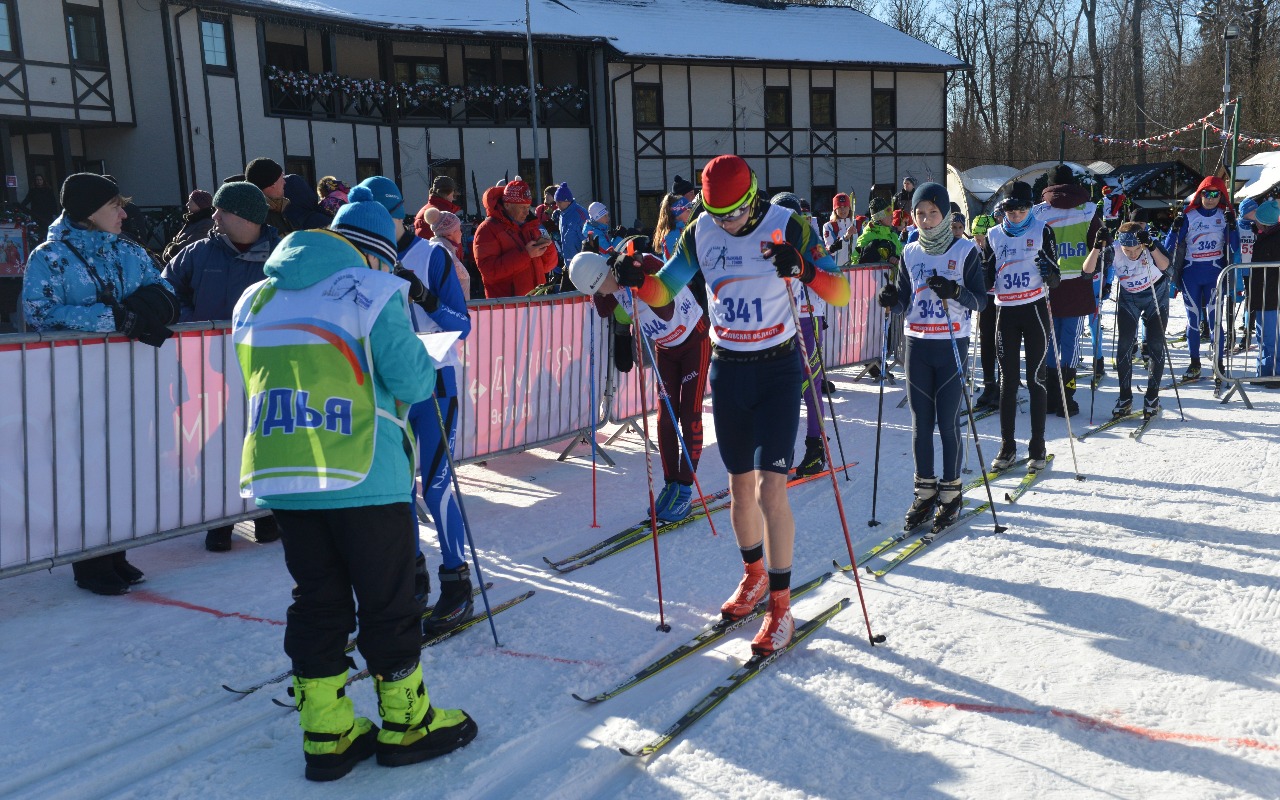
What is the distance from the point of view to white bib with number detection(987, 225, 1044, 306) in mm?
→ 7184

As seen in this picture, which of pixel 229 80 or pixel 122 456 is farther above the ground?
pixel 229 80

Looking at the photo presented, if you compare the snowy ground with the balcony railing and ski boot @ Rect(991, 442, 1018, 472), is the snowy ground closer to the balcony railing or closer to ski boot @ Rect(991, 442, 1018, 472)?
ski boot @ Rect(991, 442, 1018, 472)

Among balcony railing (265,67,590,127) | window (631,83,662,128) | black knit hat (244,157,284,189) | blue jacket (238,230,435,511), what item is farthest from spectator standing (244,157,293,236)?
window (631,83,662,128)

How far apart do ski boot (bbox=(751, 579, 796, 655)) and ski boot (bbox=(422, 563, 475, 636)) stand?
137 centimetres

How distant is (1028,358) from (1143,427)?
7.32ft

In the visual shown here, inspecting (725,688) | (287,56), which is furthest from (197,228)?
(287,56)

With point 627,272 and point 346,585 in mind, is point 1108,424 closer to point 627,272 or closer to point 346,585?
point 627,272

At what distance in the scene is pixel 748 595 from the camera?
15.1ft

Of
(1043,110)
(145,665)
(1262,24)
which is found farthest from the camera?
(1043,110)

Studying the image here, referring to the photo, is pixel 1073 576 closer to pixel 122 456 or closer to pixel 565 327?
pixel 565 327

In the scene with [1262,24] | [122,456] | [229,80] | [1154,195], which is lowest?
[122,456]

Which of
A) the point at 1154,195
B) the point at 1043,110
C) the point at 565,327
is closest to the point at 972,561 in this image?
the point at 565,327

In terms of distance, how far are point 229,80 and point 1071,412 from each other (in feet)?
65.6

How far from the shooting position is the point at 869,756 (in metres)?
3.35
